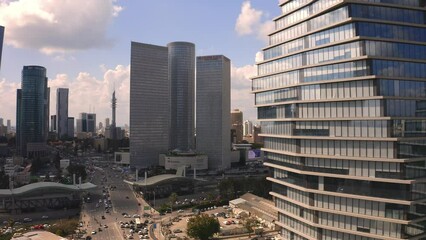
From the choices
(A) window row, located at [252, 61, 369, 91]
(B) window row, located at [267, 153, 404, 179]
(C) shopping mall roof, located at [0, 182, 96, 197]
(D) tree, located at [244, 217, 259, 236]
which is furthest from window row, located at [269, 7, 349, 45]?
A: (C) shopping mall roof, located at [0, 182, 96, 197]

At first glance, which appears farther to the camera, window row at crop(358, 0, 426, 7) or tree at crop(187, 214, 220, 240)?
tree at crop(187, 214, 220, 240)

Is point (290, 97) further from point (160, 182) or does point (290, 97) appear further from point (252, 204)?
point (160, 182)

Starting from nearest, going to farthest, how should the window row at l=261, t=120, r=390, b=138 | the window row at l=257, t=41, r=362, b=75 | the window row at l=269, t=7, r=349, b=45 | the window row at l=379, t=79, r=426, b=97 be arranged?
the window row at l=261, t=120, r=390, b=138, the window row at l=379, t=79, r=426, b=97, the window row at l=257, t=41, r=362, b=75, the window row at l=269, t=7, r=349, b=45

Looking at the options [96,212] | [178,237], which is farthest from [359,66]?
[96,212]

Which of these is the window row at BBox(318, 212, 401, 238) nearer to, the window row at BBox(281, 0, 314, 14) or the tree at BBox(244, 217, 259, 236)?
the tree at BBox(244, 217, 259, 236)

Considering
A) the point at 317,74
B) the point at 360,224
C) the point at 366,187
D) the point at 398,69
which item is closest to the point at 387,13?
the point at 398,69

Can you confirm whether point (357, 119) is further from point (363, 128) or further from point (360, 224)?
point (360, 224)
